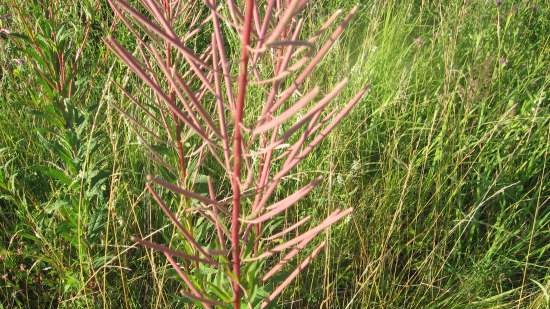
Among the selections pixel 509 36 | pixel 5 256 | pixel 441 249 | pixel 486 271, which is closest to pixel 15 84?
pixel 5 256

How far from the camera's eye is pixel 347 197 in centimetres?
198

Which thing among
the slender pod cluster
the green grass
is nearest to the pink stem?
the slender pod cluster

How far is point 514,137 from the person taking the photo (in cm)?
225

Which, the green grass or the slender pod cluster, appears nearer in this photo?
the slender pod cluster

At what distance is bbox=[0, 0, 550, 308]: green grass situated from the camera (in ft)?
5.76

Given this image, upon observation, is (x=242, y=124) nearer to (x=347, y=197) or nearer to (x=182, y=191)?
(x=182, y=191)

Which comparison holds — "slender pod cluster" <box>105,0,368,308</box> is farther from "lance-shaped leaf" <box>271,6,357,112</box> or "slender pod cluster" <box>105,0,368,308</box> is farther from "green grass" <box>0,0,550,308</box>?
"green grass" <box>0,0,550,308</box>

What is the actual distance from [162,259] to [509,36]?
79.0 inches

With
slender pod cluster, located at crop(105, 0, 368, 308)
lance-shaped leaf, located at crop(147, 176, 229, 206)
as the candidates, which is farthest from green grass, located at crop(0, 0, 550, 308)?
lance-shaped leaf, located at crop(147, 176, 229, 206)

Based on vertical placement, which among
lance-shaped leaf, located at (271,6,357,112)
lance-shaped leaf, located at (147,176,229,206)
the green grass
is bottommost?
the green grass

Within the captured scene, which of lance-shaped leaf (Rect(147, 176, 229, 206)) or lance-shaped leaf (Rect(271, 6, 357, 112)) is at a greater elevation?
lance-shaped leaf (Rect(271, 6, 357, 112))

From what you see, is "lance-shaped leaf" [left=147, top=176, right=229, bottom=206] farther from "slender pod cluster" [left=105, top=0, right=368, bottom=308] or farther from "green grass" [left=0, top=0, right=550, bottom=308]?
"green grass" [left=0, top=0, right=550, bottom=308]

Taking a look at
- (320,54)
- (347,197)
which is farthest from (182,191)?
(347,197)

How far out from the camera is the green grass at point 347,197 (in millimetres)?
1757
